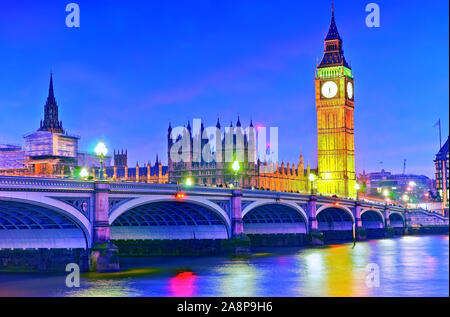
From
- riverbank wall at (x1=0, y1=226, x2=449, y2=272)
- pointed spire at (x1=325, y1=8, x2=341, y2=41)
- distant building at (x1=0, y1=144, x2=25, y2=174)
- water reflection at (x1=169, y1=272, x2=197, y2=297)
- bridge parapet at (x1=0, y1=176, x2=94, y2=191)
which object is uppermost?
pointed spire at (x1=325, y1=8, x2=341, y2=41)

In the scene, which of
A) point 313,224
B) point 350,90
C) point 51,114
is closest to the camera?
point 313,224

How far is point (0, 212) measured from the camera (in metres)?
49.8

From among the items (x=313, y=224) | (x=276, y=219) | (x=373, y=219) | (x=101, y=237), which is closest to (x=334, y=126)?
(x=373, y=219)

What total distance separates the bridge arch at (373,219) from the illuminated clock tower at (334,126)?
38.1m

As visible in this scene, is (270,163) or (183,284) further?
(270,163)

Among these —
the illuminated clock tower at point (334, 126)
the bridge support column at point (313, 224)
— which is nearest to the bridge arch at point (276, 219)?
the bridge support column at point (313, 224)

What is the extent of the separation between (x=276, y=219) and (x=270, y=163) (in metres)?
66.9

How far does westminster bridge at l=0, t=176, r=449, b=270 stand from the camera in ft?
160

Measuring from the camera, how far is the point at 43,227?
171 feet

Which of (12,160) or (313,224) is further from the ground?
(12,160)

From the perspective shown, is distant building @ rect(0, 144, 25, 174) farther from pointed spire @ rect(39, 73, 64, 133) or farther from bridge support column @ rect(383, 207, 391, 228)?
bridge support column @ rect(383, 207, 391, 228)

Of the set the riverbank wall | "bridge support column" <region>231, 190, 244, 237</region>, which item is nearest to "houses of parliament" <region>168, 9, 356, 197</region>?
the riverbank wall

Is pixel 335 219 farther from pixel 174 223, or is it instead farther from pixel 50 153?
pixel 174 223
